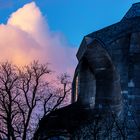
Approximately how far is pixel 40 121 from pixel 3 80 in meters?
3.02

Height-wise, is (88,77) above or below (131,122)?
above

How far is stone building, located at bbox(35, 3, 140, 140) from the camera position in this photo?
29.3 meters

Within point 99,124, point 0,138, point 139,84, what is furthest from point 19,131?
point 139,84

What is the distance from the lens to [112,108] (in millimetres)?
31797

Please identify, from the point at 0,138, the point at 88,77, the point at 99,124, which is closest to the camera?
the point at 0,138

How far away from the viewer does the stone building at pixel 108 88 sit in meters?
29.3

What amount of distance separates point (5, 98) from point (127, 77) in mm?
6657

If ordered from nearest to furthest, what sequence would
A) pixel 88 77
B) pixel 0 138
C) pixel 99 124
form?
pixel 0 138, pixel 99 124, pixel 88 77

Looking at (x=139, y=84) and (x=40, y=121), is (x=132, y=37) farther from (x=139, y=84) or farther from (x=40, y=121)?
(x=40, y=121)

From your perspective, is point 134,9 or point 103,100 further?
point 134,9

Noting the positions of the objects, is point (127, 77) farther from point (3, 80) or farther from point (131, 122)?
point (3, 80)

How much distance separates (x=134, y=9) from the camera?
3622 centimetres

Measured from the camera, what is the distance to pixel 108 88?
3219 centimetres

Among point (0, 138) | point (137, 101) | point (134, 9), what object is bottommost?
point (0, 138)
